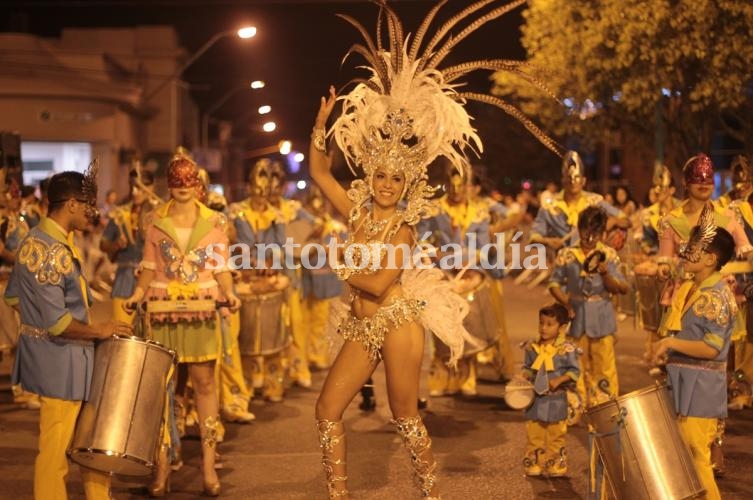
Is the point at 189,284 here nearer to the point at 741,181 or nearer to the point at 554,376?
the point at 554,376

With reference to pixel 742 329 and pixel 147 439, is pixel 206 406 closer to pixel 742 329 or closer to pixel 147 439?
pixel 147 439

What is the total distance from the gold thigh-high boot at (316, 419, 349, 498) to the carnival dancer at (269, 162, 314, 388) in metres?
5.18

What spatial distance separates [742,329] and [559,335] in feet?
6.42

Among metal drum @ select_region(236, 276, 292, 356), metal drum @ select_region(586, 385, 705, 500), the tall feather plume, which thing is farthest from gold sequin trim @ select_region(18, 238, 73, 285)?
metal drum @ select_region(236, 276, 292, 356)

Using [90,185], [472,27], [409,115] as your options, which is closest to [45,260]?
[90,185]

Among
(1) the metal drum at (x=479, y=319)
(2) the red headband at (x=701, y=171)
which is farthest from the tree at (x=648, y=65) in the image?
(2) the red headband at (x=701, y=171)

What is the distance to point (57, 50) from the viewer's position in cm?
4631

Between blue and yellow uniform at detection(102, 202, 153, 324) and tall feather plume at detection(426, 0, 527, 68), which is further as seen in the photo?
blue and yellow uniform at detection(102, 202, 153, 324)

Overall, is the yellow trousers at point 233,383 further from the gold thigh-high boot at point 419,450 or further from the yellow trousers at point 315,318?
the gold thigh-high boot at point 419,450

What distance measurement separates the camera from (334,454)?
6582mm

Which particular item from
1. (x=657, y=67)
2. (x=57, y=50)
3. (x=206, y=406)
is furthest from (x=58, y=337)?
(x=57, y=50)

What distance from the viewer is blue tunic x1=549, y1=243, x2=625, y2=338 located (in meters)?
9.85

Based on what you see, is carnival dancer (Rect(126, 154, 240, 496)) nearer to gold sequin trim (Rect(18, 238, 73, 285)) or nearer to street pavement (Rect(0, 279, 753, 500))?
street pavement (Rect(0, 279, 753, 500))

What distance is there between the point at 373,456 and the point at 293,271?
4015mm
